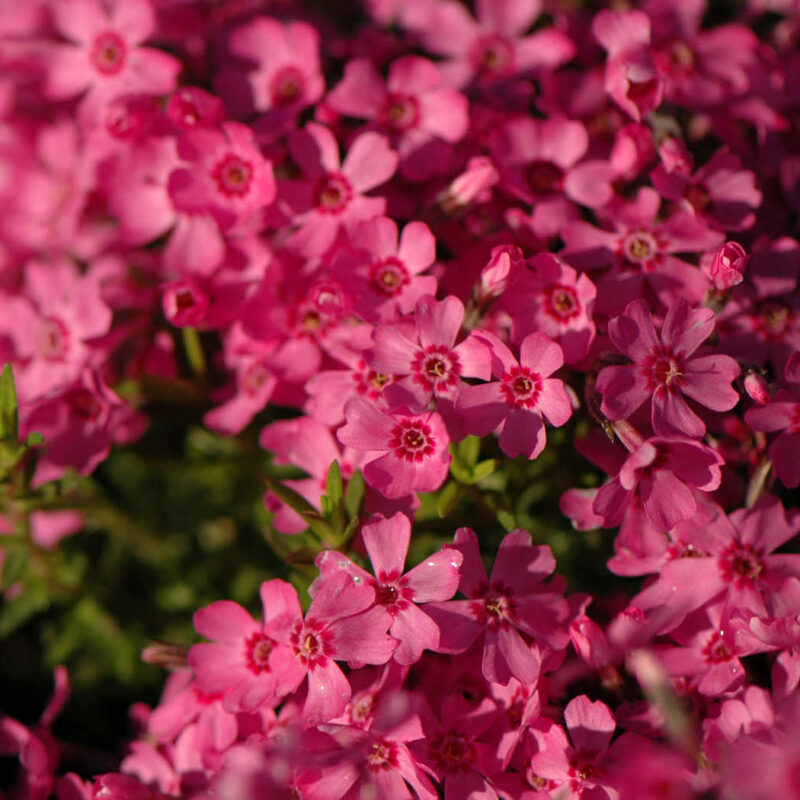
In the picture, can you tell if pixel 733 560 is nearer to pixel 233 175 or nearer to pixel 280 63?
pixel 233 175

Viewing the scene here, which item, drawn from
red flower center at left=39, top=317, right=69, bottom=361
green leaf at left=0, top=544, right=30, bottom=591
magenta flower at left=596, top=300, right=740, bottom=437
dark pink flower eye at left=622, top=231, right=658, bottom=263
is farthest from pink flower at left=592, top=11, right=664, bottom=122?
green leaf at left=0, top=544, right=30, bottom=591

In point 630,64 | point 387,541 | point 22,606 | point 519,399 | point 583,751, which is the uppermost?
point 630,64

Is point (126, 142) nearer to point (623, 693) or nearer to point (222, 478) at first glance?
point (222, 478)

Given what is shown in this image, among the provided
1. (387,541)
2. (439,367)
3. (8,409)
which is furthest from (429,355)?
(8,409)

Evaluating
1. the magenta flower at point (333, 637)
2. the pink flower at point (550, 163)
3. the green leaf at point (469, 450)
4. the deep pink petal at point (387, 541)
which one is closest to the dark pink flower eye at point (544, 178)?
the pink flower at point (550, 163)

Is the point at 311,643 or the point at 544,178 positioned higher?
the point at 544,178

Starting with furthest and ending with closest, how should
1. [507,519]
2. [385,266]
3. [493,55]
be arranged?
[493,55] → [385,266] → [507,519]

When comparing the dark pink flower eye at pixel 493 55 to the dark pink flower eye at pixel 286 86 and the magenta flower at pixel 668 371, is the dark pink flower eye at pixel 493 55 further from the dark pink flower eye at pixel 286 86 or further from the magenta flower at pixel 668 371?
the magenta flower at pixel 668 371
